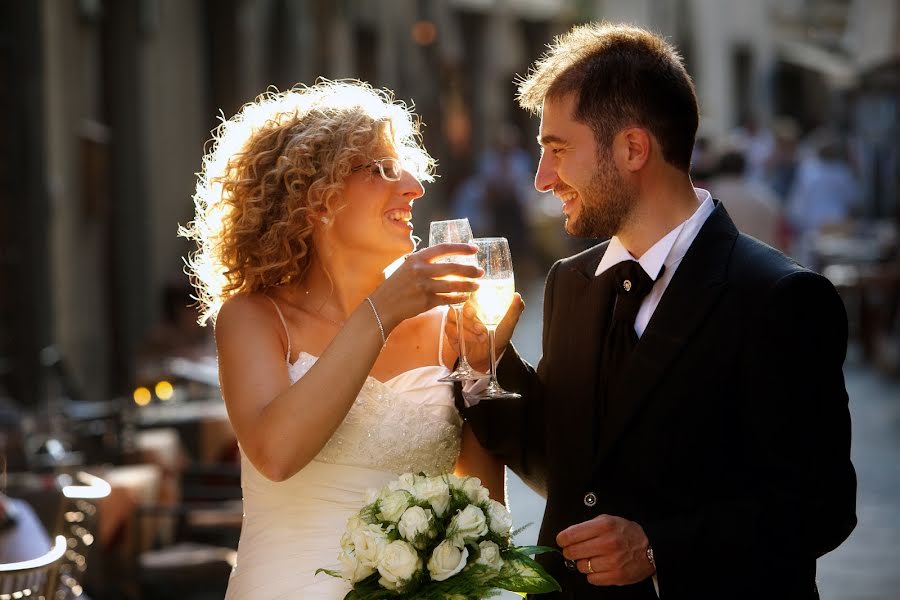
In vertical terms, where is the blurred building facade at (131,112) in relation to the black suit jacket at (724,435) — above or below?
above

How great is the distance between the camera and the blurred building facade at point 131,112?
10.3m

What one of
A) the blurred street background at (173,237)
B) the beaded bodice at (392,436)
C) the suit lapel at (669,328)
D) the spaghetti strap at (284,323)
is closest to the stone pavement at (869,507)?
the blurred street background at (173,237)

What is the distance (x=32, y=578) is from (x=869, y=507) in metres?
5.94

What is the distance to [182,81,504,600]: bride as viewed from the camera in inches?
146

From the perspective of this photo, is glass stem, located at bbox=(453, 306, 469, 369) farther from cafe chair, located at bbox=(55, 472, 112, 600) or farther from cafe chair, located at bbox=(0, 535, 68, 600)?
cafe chair, located at bbox=(55, 472, 112, 600)

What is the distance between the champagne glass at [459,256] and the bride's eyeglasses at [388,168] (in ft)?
1.07

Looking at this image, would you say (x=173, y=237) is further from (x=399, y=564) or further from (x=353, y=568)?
(x=399, y=564)

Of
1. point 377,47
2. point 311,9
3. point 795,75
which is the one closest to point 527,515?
point 311,9

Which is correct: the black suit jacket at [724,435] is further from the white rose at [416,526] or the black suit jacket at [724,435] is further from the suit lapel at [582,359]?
the white rose at [416,526]

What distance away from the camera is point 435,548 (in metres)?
2.94

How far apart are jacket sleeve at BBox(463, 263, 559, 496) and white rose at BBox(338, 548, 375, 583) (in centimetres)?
65

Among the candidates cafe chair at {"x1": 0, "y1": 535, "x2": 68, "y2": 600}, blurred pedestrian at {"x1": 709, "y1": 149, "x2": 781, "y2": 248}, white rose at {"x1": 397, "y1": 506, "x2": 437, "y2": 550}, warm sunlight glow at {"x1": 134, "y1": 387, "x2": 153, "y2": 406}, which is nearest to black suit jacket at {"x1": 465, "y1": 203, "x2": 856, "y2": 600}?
white rose at {"x1": 397, "y1": 506, "x2": 437, "y2": 550}

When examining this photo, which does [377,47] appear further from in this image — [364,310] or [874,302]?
[364,310]

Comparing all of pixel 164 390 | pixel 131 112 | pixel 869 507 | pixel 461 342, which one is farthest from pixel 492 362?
pixel 131 112
